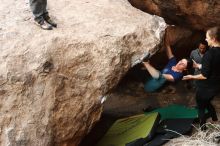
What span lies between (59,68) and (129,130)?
1.64 meters

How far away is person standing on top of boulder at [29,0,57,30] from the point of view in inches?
188

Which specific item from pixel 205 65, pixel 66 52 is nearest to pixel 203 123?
pixel 205 65

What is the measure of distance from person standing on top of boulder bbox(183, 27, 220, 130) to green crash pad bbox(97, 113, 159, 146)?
0.70 metres

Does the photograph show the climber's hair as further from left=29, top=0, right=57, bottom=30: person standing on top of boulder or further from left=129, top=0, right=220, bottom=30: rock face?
left=29, top=0, right=57, bottom=30: person standing on top of boulder

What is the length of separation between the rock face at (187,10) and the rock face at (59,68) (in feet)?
2.51

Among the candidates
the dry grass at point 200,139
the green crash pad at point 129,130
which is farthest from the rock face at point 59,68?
the dry grass at point 200,139

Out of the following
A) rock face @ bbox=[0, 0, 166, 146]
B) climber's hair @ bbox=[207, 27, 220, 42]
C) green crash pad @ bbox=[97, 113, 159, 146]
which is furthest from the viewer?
green crash pad @ bbox=[97, 113, 159, 146]

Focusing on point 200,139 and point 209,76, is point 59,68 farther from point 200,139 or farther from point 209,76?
point 200,139

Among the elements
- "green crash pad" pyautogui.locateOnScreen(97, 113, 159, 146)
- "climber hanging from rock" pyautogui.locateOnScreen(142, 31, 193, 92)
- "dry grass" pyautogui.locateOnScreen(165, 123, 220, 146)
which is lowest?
"green crash pad" pyautogui.locateOnScreen(97, 113, 159, 146)

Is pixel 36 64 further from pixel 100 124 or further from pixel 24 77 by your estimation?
pixel 100 124

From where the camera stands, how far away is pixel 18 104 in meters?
4.49

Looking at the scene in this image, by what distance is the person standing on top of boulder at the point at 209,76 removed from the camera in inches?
185

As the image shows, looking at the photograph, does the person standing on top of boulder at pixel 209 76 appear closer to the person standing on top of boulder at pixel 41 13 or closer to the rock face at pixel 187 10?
the rock face at pixel 187 10

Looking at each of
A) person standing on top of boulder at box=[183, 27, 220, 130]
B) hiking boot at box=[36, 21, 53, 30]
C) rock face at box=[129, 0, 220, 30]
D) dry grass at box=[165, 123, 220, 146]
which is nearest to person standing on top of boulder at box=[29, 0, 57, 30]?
hiking boot at box=[36, 21, 53, 30]
